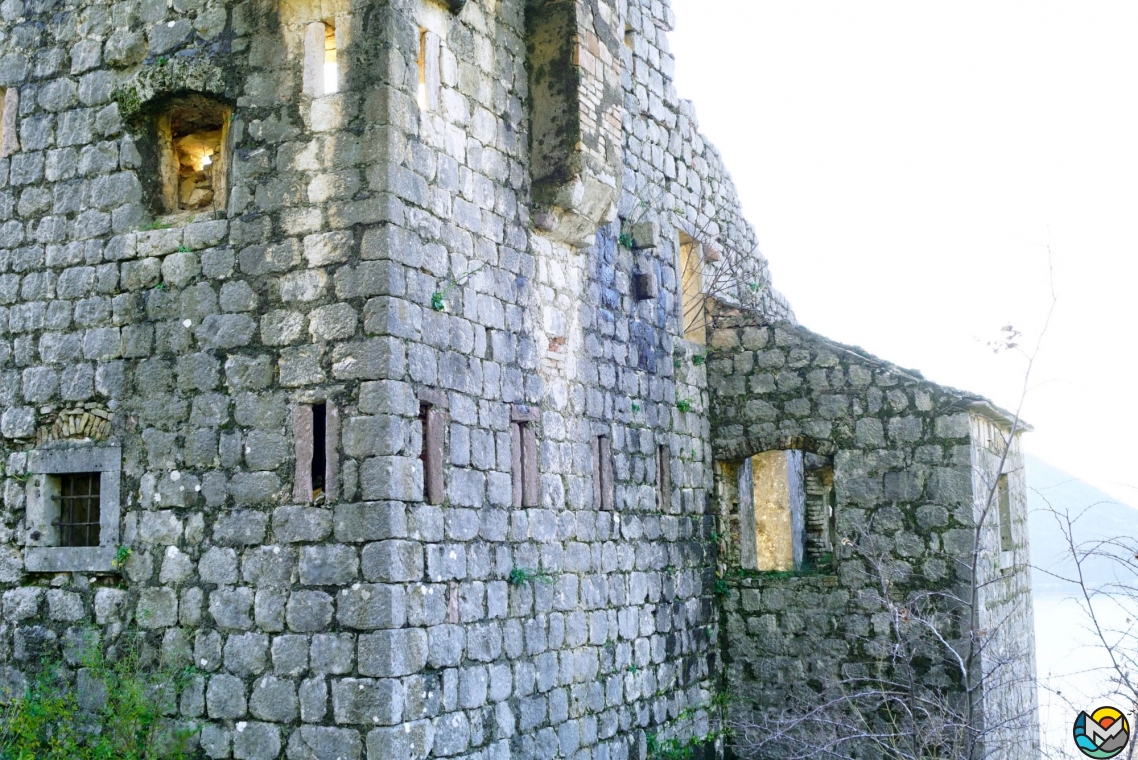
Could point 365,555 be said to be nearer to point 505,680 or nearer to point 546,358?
point 505,680

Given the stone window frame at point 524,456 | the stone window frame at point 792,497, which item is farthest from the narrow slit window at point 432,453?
the stone window frame at point 792,497

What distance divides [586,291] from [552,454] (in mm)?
1512

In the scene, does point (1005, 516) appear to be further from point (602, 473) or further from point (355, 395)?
point (355, 395)

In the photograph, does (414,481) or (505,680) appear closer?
(414,481)

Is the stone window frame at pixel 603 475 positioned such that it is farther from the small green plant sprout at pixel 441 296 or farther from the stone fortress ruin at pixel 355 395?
the small green plant sprout at pixel 441 296

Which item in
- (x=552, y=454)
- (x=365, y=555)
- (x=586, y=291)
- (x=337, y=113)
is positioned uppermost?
(x=337, y=113)

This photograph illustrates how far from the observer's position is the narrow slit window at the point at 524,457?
805 centimetres

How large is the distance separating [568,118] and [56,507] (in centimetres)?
438

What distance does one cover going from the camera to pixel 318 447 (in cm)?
696

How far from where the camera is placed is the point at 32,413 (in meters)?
8.01

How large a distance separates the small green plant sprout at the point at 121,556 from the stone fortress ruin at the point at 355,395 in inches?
2.4

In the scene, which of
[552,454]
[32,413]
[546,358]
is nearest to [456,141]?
[546,358]

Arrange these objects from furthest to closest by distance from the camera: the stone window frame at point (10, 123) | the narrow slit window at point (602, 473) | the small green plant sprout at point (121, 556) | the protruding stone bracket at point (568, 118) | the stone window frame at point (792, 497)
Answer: the stone window frame at point (792, 497) < the narrow slit window at point (602, 473) < the protruding stone bracket at point (568, 118) < the stone window frame at point (10, 123) < the small green plant sprout at point (121, 556)

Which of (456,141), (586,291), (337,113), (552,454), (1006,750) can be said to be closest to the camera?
(337,113)
